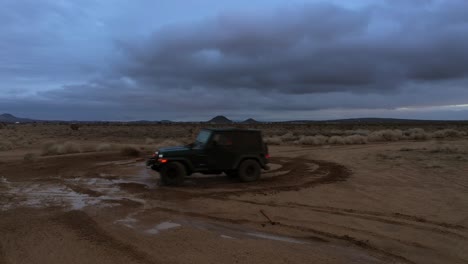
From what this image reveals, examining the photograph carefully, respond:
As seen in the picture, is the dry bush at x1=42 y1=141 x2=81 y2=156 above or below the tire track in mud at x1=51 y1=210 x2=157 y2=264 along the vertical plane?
above

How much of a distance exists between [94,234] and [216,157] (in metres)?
6.30

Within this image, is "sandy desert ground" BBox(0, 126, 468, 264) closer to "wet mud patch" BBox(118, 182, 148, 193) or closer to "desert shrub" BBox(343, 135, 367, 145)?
"wet mud patch" BBox(118, 182, 148, 193)

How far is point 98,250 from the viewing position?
21.8ft

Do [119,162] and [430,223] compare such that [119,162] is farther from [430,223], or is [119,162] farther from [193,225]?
[430,223]

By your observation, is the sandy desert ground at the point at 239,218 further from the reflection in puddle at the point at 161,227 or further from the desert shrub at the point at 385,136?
the desert shrub at the point at 385,136

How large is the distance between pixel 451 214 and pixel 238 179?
22.3 ft

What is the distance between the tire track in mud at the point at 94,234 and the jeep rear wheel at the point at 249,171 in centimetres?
570

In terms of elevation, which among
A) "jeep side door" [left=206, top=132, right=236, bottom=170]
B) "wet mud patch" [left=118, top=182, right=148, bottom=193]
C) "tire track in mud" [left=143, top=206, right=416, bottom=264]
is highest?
"jeep side door" [left=206, top=132, right=236, bottom=170]

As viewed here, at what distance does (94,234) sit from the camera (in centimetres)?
759

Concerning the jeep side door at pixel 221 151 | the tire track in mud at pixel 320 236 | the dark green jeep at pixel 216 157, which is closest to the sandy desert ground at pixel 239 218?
the tire track in mud at pixel 320 236

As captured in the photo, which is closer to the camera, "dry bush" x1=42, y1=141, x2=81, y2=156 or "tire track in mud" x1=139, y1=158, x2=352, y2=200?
"tire track in mud" x1=139, y1=158, x2=352, y2=200

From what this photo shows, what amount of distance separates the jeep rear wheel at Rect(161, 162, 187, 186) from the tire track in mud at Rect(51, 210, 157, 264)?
3.86 metres

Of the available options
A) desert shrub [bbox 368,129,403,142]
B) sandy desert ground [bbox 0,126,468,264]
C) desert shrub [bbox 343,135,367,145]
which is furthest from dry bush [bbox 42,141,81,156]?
desert shrub [bbox 368,129,403,142]

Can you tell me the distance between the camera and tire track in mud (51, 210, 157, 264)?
6401 mm
